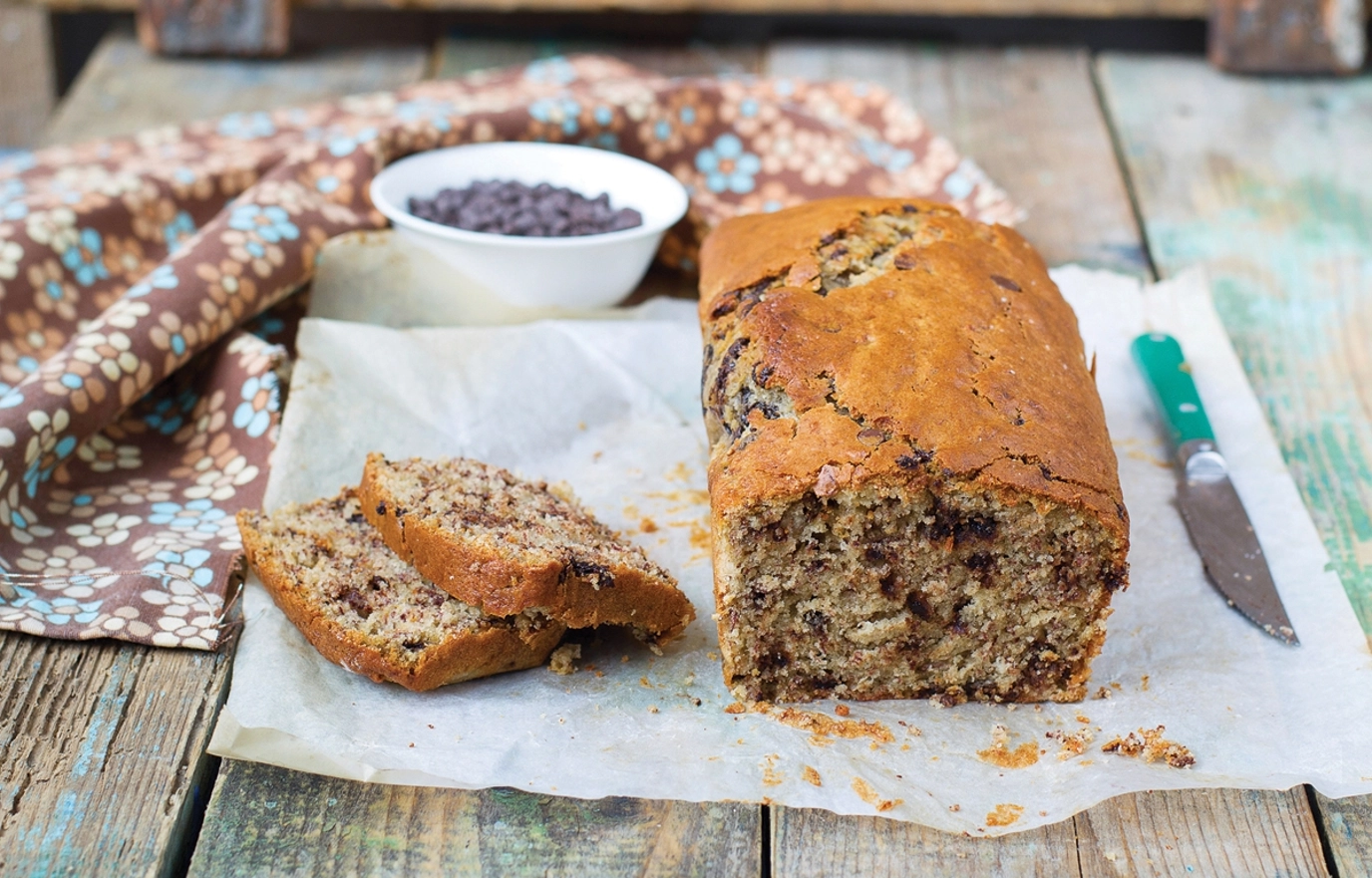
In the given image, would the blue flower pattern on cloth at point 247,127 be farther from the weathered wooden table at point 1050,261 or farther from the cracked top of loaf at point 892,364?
the cracked top of loaf at point 892,364

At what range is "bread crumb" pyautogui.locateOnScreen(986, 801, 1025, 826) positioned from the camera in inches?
83.8

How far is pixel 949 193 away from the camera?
4000 mm

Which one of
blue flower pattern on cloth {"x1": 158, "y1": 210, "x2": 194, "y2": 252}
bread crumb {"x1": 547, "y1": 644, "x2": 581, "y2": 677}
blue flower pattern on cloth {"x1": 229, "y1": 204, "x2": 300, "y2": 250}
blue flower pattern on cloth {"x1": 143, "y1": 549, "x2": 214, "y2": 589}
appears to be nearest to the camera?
bread crumb {"x1": 547, "y1": 644, "x2": 581, "y2": 677}

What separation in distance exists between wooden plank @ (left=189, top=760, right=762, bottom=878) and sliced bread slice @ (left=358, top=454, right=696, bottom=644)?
1.17ft

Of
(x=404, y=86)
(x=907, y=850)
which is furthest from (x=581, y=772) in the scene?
(x=404, y=86)

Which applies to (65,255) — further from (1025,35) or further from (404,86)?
(1025,35)

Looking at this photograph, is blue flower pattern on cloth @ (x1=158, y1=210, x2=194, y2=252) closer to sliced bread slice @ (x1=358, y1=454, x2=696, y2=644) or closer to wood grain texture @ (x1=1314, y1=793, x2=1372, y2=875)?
sliced bread slice @ (x1=358, y1=454, x2=696, y2=644)

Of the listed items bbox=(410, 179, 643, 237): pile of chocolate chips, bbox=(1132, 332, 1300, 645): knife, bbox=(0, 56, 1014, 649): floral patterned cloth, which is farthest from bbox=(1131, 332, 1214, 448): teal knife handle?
bbox=(410, 179, 643, 237): pile of chocolate chips

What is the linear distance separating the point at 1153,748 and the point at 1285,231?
247 cm

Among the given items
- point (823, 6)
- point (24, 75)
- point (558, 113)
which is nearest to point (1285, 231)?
point (823, 6)

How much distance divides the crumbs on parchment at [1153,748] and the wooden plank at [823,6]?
3.36 m

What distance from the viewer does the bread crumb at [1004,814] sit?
6.98 feet

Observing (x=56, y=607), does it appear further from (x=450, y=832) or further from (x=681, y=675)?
(x=681, y=675)

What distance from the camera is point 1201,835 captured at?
212 cm
